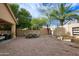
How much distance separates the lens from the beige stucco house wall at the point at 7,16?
404 cm

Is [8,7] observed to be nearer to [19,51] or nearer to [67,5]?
[19,51]

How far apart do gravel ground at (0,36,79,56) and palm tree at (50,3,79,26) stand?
42 centimetres

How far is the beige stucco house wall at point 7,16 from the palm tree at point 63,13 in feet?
2.55

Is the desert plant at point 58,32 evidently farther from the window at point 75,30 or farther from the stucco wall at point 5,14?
the stucco wall at point 5,14

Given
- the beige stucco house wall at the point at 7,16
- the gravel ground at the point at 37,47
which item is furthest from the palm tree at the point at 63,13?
the beige stucco house wall at the point at 7,16

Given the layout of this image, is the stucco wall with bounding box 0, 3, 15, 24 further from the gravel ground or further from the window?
the window

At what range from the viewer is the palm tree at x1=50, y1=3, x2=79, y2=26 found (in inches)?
161

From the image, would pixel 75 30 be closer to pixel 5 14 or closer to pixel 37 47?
pixel 37 47

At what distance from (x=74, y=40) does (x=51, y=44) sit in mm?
456

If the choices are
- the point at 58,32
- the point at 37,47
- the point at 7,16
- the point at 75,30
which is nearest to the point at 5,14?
the point at 7,16

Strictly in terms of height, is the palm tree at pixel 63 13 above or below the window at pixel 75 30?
above

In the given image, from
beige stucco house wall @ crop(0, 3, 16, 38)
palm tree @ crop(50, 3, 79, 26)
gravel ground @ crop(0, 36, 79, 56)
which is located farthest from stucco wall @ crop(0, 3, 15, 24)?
palm tree @ crop(50, 3, 79, 26)

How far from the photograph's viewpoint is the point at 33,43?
4.12 m

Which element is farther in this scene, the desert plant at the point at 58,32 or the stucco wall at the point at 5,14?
the desert plant at the point at 58,32
